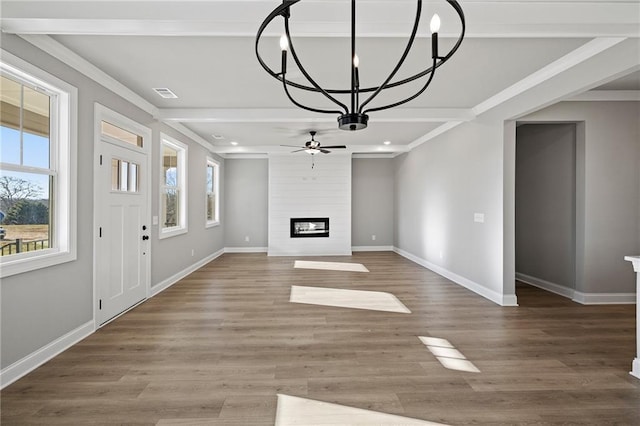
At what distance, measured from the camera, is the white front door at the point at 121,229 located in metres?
3.46

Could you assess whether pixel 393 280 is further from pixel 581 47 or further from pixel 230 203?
pixel 230 203

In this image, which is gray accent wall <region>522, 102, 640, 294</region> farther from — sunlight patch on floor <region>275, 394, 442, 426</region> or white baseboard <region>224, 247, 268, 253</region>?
white baseboard <region>224, 247, 268, 253</region>

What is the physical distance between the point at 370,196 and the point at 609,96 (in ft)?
18.4

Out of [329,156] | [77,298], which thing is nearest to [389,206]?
[329,156]

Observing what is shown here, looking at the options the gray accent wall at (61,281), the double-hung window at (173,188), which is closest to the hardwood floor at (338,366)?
the gray accent wall at (61,281)

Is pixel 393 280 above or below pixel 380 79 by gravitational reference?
below

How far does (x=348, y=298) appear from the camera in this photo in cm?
455

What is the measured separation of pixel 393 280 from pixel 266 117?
3.39 meters

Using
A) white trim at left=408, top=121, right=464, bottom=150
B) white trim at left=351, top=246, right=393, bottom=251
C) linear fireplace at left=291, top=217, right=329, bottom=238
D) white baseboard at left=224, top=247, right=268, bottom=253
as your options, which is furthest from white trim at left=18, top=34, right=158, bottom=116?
white trim at left=351, top=246, right=393, bottom=251

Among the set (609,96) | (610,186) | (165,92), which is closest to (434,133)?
(609,96)

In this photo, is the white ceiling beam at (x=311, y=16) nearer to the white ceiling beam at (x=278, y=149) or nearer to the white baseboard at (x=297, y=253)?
the white ceiling beam at (x=278, y=149)

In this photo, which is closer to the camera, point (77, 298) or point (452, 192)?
point (77, 298)

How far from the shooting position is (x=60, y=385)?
2.34 m

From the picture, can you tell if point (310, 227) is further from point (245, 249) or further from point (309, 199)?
point (245, 249)
